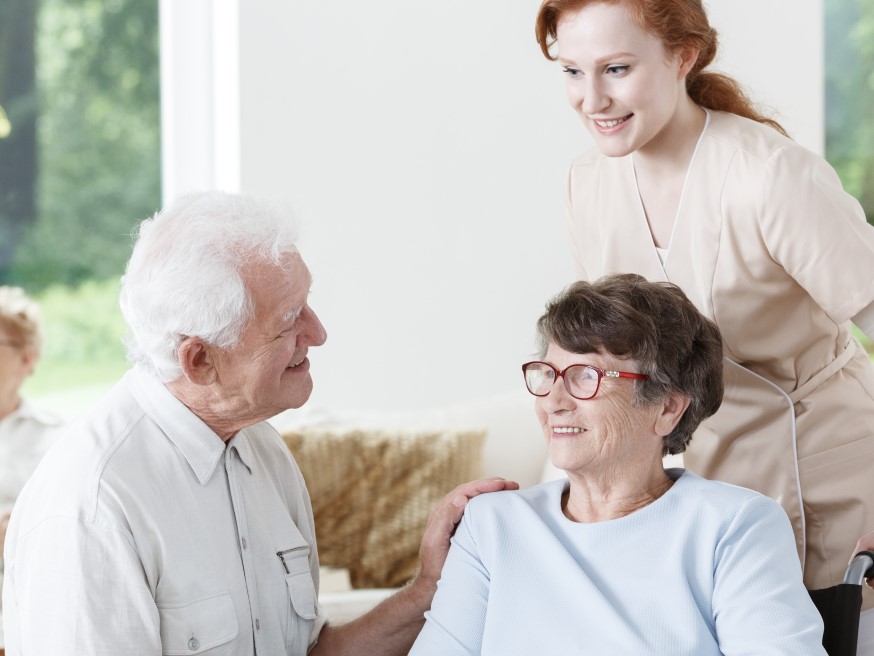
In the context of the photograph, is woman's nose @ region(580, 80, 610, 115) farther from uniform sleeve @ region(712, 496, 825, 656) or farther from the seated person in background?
the seated person in background

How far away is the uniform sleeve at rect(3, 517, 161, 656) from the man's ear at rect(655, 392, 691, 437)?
83 cm

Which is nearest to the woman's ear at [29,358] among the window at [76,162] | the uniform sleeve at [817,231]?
the window at [76,162]

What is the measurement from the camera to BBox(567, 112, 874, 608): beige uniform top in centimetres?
167

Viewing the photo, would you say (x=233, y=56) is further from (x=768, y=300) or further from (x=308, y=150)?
A: (x=768, y=300)

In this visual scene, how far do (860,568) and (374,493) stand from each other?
66.8 inches

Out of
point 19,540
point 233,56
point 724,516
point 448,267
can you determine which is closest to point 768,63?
point 448,267

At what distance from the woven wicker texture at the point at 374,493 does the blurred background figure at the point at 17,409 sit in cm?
73

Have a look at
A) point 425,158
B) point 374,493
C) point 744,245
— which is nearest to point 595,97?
point 744,245

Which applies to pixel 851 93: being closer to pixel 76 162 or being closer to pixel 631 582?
pixel 76 162

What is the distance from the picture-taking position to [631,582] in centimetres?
157

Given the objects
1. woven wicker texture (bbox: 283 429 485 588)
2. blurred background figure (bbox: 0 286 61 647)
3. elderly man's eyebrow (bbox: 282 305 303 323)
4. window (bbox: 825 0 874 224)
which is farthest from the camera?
window (bbox: 825 0 874 224)

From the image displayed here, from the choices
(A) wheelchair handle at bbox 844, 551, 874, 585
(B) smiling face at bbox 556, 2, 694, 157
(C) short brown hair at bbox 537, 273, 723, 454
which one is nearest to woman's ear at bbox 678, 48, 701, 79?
(B) smiling face at bbox 556, 2, 694, 157

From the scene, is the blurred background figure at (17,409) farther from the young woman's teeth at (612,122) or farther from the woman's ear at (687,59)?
the woman's ear at (687,59)

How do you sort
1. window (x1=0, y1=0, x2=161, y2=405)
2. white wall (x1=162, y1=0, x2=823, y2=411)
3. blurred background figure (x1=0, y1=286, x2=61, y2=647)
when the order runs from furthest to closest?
1. window (x1=0, y1=0, x2=161, y2=405)
2. white wall (x1=162, y1=0, x2=823, y2=411)
3. blurred background figure (x1=0, y1=286, x2=61, y2=647)
